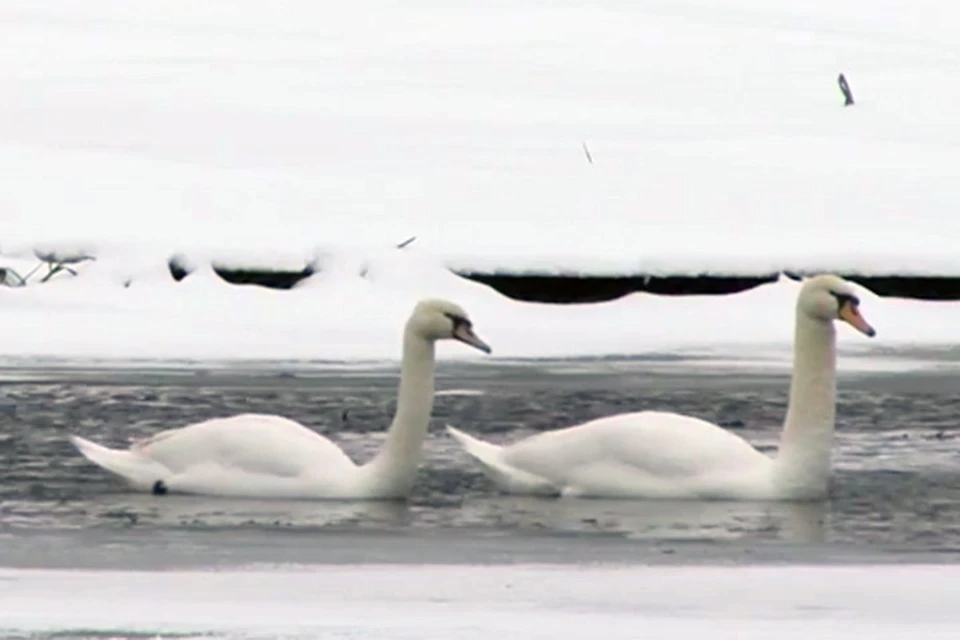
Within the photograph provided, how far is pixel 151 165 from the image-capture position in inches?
1023

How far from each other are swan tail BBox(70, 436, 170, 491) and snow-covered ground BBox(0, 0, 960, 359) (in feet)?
17.3

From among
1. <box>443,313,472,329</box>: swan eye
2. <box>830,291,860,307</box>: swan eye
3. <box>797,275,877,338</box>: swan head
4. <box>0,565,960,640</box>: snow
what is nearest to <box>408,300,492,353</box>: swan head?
<box>443,313,472,329</box>: swan eye

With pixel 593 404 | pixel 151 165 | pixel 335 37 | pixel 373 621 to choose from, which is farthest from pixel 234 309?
pixel 335 37

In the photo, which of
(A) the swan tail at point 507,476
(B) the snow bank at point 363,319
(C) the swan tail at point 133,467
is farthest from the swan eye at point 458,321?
(B) the snow bank at point 363,319

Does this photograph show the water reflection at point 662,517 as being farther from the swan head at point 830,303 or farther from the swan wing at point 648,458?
the swan head at point 830,303

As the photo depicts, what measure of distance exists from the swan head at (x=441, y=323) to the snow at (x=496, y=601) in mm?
2386

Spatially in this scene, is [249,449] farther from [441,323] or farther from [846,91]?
[846,91]

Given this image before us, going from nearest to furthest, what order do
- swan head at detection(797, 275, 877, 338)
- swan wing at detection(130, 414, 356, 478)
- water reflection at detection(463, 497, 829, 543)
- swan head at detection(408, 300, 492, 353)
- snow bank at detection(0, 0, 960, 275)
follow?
water reflection at detection(463, 497, 829, 543)
swan wing at detection(130, 414, 356, 478)
swan head at detection(408, 300, 492, 353)
swan head at detection(797, 275, 877, 338)
snow bank at detection(0, 0, 960, 275)

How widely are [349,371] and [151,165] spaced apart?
9734mm

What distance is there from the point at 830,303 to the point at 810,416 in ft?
1.61

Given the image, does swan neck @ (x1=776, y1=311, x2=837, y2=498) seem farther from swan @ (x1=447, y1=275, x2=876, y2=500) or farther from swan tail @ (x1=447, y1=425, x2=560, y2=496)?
swan tail @ (x1=447, y1=425, x2=560, y2=496)

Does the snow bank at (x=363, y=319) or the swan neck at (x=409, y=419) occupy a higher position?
the snow bank at (x=363, y=319)

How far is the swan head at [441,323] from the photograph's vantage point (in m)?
12.0

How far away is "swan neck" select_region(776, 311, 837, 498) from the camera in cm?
1170
